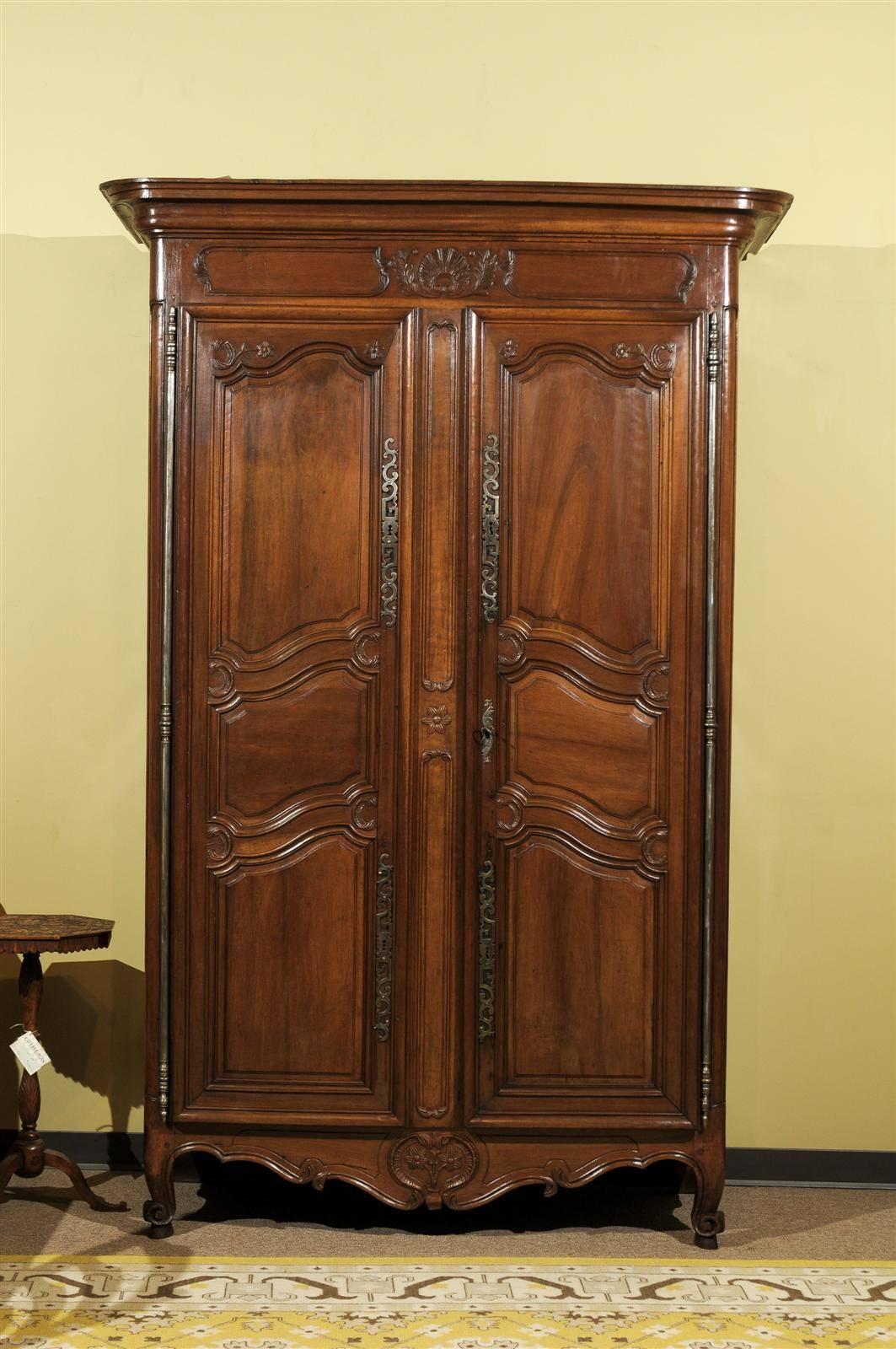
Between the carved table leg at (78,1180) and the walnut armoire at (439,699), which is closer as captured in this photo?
the walnut armoire at (439,699)

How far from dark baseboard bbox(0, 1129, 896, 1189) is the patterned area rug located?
1.61 feet

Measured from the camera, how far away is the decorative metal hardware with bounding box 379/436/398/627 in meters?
2.94

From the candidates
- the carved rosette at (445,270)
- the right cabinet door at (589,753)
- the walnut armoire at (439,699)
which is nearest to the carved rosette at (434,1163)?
the walnut armoire at (439,699)

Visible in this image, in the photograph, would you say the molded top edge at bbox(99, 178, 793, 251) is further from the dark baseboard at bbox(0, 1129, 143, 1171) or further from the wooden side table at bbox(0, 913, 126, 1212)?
the dark baseboard at bbox(0, 1129, 143, 1171)

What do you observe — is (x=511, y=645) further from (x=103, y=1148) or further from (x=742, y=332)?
(x=103, y=1148)

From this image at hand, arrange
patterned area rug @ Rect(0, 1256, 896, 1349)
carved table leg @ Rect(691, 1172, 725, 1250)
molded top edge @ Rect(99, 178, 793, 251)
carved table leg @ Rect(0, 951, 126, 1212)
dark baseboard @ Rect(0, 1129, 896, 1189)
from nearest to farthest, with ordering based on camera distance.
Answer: patterned area rug @ Rect(0, 1256, 896, 1349) → molded top edge @ Rect(99, 178, 793, 251) → carved table leg @ Rect(691, 1172, 725, 1250) → carved table leg @ Rect(0, 951, 126, 1212) → dark baseboard @ Rect(0, 1129, 896, 1189)

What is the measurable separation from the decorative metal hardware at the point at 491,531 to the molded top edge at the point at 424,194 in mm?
545

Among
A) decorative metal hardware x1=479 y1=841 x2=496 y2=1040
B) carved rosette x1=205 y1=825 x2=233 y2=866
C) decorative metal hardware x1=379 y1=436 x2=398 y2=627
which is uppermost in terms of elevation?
decorative metal hardware x1=379 y1=436 x2=398 y2=627

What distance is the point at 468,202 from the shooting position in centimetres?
289

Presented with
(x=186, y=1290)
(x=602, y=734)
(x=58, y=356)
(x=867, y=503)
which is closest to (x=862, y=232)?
(x=867, y=503)

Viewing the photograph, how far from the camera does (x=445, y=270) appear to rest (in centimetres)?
293

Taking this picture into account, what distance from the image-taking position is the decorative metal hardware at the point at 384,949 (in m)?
2.95

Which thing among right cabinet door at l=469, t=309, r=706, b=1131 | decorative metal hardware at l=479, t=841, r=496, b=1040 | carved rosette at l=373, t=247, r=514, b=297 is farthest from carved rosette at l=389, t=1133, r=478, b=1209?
carved rosette at l=373, t=247, r=514, b=297

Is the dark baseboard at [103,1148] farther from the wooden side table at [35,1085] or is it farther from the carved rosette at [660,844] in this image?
the carved rosette at [660,844]
